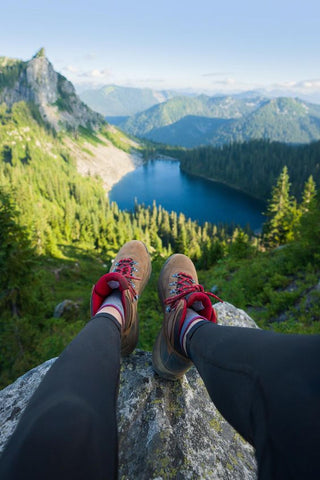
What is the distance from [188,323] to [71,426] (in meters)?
1.76

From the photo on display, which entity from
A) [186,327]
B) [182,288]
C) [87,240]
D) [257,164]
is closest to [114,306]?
[186,327]

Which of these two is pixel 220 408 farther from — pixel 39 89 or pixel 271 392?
pixel 39 89

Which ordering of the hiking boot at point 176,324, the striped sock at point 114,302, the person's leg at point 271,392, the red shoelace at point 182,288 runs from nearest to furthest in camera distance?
the person's leg at point 271,392
the hiking boot at point 176,324
the striped sock at point 114,302
the red shoelace at point 182,288

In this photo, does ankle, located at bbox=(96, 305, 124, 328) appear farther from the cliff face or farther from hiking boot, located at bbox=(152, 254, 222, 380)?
the cliff face

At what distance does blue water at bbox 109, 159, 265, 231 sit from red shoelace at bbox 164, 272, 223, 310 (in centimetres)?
10265

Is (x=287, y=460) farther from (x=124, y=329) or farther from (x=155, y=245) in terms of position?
(x=155, y=245)

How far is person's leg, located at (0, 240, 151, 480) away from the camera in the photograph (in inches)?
45.2

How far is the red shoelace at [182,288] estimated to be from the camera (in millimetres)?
3441

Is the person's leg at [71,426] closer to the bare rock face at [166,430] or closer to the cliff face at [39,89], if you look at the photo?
the bare rock face at [166,430]

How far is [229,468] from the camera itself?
7.03 ft

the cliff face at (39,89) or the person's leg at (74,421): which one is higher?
the cliff face at (39,89)

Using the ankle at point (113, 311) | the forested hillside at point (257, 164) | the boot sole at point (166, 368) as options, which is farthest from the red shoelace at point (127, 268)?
the forested hillside at point (257, 164)

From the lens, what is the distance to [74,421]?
1.33m

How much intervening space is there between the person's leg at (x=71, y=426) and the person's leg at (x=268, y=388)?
2.56ft
